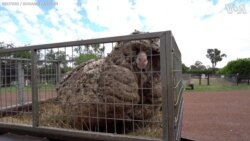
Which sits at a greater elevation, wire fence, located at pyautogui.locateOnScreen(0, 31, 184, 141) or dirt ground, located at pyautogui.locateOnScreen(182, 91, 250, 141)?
wire fence, located at pyautogui.locateOnScreen(0, 31, 184, 141)

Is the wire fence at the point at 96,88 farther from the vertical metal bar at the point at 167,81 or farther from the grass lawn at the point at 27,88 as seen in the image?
the vertical metal bar at the point at 167,81

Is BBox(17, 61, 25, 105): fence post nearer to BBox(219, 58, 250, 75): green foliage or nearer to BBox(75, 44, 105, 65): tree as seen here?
BBox(75, 44, 105, 65): tree

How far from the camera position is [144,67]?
2850mm

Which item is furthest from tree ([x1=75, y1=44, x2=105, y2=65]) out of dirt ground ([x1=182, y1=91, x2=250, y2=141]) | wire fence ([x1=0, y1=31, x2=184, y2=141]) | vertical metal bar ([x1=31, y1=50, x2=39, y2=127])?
dirt ground ([x1=182, y1=91, x2=250, y2=141])

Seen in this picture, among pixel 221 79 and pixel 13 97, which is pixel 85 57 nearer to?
pixel 13 97

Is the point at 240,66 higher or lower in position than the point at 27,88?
higher

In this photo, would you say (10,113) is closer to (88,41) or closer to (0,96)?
(0,96)

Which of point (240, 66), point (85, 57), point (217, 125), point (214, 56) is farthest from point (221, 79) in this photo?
point (214, 56)

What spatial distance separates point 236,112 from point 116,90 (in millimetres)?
6884

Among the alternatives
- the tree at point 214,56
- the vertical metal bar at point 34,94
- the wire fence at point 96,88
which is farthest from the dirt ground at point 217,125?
the tree at point 214,56

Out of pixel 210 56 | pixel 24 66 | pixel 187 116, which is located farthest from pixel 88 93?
pixel 210 56

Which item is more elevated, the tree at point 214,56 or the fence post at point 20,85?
the tree at point 214,56

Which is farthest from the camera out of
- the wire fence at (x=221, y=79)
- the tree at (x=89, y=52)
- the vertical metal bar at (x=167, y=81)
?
the wire fence at (x=221, y=79)

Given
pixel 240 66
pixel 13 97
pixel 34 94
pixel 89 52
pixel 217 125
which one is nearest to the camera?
pixel 89 52
